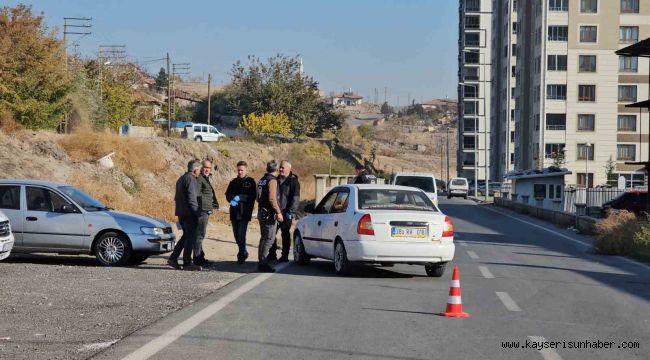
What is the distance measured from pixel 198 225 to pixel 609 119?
2962 inches

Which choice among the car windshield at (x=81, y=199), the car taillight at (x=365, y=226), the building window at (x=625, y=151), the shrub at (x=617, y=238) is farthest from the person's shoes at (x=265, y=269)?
the building window at (x=625, y=151)

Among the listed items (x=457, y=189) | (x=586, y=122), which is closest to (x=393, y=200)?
(x=457, y=189)

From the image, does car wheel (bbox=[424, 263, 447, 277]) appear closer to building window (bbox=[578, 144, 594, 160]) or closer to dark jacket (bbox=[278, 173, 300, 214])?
dark jacket (bbox=[278, 173, 300, 214])

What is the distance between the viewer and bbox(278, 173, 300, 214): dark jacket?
1722 cm

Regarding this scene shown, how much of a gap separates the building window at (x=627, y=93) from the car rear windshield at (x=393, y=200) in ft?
248

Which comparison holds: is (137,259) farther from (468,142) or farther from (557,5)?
(468,142)

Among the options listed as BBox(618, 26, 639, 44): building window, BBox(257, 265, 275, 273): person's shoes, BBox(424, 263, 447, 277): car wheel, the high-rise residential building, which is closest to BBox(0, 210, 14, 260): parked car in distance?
BBox(257, 265, 275, 273): person's shoes

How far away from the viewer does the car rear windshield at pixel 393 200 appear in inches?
594

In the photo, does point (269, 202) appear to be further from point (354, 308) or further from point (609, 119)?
point (609, 119)

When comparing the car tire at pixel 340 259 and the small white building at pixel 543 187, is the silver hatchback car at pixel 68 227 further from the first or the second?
the small white building at pixel 543 187

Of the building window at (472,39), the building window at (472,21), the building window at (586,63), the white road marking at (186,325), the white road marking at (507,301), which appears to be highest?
the building window at (472,21)

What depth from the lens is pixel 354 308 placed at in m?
11.1

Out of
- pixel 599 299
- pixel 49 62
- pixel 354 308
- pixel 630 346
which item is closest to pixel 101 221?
pixel 354 308

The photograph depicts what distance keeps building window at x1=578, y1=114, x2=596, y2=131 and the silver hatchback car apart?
75366 mm
